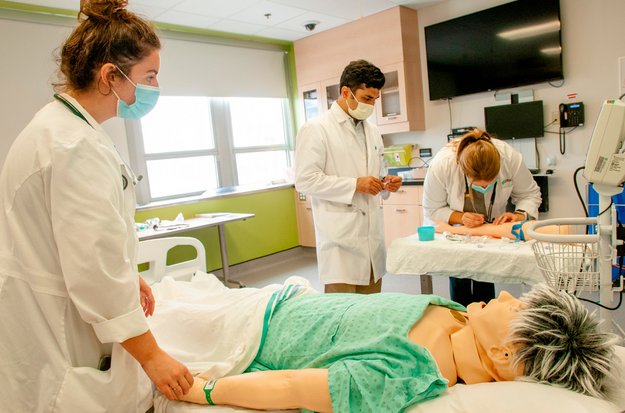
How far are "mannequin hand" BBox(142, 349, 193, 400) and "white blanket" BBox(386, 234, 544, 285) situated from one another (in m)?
1.30

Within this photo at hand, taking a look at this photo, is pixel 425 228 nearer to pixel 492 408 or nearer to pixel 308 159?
pixel 308 159

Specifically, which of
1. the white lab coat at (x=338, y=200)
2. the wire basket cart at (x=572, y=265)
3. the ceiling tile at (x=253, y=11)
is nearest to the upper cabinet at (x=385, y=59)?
the ceiling tile at (x=253, y=11)

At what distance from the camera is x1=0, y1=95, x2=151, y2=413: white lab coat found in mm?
897

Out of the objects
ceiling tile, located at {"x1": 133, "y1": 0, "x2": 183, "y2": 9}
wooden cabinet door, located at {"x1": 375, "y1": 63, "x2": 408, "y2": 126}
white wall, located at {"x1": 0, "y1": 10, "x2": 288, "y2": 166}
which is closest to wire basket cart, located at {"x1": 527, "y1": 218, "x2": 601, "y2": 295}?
white wall, located at {"x1": 0, "y1": 10, "x2": 288, "y2": 166}

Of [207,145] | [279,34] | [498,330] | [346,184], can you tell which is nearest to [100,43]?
[498,330]

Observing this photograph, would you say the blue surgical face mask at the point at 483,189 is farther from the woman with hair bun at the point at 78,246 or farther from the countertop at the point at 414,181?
the countertop at the point at 414,181

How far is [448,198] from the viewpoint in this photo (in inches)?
92.2

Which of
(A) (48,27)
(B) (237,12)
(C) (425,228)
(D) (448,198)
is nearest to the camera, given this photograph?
(C) (425,228)

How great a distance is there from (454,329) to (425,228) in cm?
92

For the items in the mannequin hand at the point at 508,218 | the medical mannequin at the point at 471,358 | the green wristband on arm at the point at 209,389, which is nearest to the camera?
the medical mannequin at the point at 471,358

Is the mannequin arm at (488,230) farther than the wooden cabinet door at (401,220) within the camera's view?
No

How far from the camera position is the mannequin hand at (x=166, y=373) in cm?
99

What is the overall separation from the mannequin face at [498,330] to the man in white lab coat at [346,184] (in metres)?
1.04

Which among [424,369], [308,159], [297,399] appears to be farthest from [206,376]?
[308,159]
